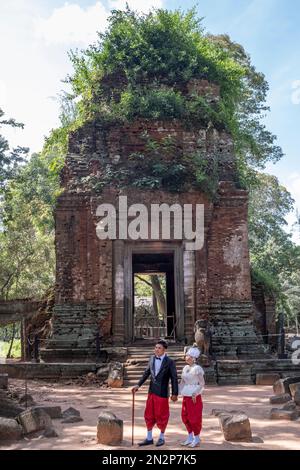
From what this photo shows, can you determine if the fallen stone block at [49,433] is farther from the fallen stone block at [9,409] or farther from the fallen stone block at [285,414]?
the fallen stone block at [285,414]

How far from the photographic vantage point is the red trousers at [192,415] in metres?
5.57

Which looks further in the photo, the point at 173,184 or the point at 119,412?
the point at 173,184

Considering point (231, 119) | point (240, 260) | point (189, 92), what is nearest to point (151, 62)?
point (189, 92)

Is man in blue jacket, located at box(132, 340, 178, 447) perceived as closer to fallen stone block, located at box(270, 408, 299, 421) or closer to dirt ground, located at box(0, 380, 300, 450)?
dirt ground, located at box(0, 380, 300, 450)

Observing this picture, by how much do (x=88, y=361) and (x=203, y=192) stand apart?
5366mm

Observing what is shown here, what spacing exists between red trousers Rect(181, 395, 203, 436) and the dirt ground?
231 mm

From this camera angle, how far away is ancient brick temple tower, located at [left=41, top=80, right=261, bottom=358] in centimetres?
1243

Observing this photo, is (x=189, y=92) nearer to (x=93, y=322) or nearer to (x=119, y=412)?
(x=93, y=322)

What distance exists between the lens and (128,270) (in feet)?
42.3

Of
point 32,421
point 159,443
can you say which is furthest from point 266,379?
point 32,421

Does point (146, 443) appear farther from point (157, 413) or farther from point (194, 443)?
point (194, 443)

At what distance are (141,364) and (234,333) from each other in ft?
8.90

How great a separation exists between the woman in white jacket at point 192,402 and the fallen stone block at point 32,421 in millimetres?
1785

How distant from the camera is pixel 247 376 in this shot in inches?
440
